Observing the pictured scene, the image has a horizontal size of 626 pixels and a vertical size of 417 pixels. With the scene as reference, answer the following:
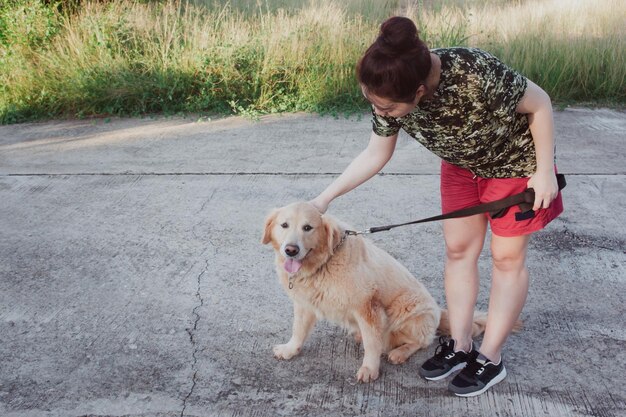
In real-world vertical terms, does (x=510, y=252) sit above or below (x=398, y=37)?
below

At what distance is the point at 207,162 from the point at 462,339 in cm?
359

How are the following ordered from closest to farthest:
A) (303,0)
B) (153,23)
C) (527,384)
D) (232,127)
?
(527,384)
(232,127)
(153,23)
(303,0)

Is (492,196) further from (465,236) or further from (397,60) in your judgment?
(397,60)

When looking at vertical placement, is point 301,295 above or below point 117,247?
above

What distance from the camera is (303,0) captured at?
10.6 m

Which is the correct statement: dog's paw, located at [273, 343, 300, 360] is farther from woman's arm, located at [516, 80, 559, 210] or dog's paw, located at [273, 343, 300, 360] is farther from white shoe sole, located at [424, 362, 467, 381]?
woman's arm, located at [516, 80, 559, 210]

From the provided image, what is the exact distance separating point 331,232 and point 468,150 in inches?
31.4

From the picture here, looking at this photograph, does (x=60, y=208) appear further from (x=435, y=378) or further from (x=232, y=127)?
(x=435, y=378)

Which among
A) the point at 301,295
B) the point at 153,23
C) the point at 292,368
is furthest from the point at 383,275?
the point at 153,23

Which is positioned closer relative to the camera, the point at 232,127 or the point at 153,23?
the point at 232,127

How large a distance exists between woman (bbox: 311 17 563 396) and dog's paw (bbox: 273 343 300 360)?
68 cm

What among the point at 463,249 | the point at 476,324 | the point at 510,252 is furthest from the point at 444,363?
the point at 510,252

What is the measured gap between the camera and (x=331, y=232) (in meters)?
3.09

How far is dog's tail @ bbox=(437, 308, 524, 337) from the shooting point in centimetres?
343
